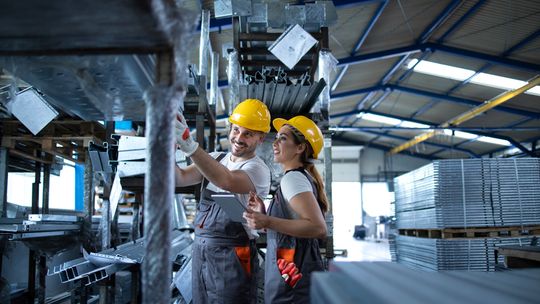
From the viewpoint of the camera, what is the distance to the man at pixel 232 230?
105 inches

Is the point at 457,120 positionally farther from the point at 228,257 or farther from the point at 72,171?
the point at 228,257

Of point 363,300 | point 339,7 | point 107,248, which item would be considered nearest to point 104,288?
point 107,248

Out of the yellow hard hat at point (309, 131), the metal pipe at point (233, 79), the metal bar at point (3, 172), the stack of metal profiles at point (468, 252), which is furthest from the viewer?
the stack of metal profiles at point (468, 252)

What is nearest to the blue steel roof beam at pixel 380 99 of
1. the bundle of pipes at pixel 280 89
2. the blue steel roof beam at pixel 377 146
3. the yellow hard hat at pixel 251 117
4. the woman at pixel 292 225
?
the blue steel roof beam at pixel 377 146

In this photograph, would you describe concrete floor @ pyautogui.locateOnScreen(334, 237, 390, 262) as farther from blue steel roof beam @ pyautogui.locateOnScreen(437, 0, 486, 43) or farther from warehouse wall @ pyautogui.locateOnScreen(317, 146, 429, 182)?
warehouse wall @ pyautogui.locateOnScreen(317, 146, 429, 182)

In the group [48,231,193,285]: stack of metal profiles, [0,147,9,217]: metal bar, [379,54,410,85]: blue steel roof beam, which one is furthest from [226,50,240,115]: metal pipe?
[379,54,410,85]: blue steel roof beam

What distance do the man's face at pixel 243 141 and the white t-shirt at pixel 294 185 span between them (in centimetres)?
54

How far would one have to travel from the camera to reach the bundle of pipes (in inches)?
148

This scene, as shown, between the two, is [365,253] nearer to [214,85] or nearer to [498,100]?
[498,100]

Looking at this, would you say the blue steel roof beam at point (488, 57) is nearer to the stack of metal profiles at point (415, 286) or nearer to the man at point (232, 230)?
the man at point (232, 230)

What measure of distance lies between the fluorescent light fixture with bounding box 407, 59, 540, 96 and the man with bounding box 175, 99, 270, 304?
10.7 meters

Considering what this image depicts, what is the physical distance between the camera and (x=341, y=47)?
34.4ft

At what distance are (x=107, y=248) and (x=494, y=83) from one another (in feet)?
40.3

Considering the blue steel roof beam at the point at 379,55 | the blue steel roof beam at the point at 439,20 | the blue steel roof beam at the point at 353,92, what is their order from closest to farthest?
the blue steel roof beam at the point at 439,20
the blue steel roof beam at the point at 379,55
the blue steel roof beam at the point at 353,92
